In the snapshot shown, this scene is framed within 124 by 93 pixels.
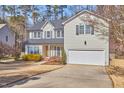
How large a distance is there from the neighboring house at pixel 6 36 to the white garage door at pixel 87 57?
46.1 ft

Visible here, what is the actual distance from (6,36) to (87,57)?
1691cm

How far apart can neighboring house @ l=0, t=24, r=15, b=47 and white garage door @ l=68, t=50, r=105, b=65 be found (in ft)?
46.1

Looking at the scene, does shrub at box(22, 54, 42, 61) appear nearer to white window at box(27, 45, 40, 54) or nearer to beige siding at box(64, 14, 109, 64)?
white window at box(27, 45, 40, 54)

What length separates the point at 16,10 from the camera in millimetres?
40000

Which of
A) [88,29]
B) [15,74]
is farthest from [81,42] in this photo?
[15,74]

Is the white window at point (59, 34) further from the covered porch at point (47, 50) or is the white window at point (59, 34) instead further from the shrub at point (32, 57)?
the shrub at point (32, 57)

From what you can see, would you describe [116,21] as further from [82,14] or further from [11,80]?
[82,14]

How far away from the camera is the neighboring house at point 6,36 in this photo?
4050cm

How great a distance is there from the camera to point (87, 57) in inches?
1135

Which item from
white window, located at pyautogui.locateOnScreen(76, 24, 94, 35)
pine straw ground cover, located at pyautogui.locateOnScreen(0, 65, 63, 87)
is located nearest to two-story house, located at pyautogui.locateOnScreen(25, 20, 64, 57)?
white window, located at pyautogui.locateOnScreen(76, 24, 94, 35)

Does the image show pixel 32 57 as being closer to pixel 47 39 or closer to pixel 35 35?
pixel 47 39

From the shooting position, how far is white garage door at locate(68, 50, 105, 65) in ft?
92.7
